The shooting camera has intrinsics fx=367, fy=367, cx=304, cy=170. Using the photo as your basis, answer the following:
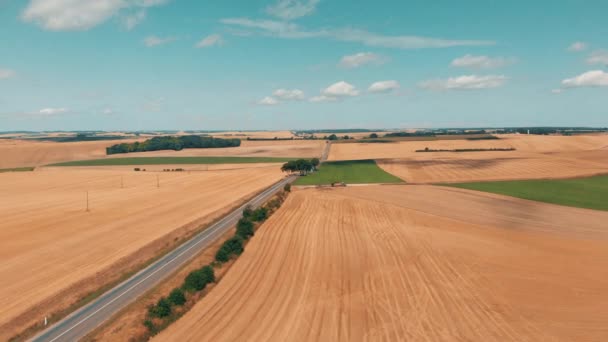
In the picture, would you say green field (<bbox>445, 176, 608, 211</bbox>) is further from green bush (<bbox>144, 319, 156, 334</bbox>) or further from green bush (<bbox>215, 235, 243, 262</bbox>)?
green bush (<bbox>144, 319, 156, 334</bbox>)

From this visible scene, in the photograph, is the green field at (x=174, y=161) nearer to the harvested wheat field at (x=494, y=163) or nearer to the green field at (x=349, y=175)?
the green field at (x=349, y=175)

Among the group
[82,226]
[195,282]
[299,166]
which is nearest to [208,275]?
[195,282]

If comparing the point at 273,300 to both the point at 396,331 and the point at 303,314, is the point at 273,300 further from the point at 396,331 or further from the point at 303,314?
the point at 396,331

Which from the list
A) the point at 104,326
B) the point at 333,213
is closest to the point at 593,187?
the point at 333,213

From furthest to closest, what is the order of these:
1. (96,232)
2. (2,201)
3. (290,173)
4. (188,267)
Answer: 1. (290,173)
2. (2,201)
3. (96,232)
4. (188,267)

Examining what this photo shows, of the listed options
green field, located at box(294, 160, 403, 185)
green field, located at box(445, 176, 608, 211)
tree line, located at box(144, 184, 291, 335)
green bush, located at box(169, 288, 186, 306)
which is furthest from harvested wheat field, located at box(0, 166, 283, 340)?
green field, located at box(445, 176, 608, 211)

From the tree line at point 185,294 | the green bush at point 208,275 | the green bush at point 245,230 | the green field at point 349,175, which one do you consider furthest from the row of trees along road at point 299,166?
the green bush at point 208,275
